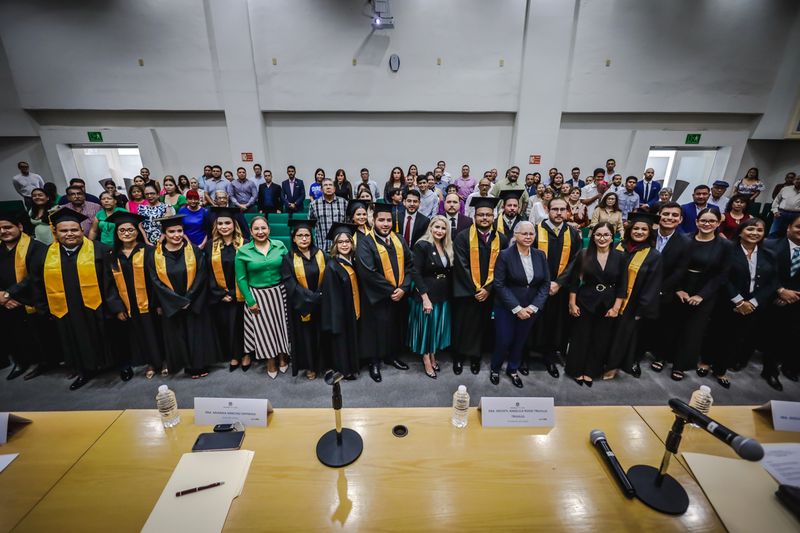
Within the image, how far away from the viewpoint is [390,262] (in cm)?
328

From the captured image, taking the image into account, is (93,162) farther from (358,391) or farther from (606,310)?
(606,310)

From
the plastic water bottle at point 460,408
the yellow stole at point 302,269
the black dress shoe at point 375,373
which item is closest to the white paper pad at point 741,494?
the plastic water bottle at point 460,408

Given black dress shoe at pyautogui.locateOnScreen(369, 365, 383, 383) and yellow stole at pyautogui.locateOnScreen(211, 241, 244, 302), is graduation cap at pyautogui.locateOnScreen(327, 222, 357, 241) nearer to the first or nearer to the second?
yellow stole at pyautogui.locateOnScreen(211, 241, 244, 302)

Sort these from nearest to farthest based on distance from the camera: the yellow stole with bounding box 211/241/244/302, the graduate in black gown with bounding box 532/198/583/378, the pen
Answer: the pen, the yellow stole with bounding box 211/241/244/302, the graduate in black gown with bounding box 532/198/583/378

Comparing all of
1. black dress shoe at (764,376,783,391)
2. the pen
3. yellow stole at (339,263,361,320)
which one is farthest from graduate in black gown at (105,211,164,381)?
black dress shoe at (764,376,783,391)

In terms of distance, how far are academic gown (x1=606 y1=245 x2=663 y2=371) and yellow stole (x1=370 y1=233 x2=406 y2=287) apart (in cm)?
216

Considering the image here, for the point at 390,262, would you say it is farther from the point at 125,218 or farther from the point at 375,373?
the point at 125,218

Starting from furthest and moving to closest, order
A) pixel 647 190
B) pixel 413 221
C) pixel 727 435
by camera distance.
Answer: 1. pixel 647 190
2. pixel 413 221
3. pixel 727 435

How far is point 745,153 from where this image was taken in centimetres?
917

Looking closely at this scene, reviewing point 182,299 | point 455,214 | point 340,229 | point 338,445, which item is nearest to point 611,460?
point 338,445

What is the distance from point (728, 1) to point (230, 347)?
43.1 ft

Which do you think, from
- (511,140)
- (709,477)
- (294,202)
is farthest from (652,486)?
(511,140)

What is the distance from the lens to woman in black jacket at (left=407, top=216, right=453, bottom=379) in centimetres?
331

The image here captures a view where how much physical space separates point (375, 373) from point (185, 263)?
2249 millimetres
